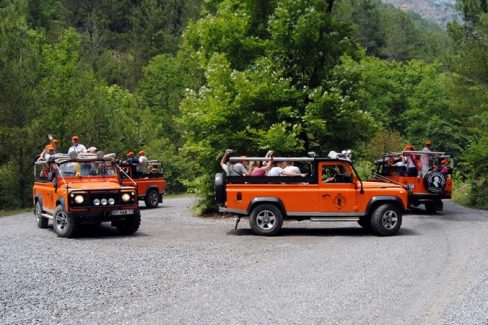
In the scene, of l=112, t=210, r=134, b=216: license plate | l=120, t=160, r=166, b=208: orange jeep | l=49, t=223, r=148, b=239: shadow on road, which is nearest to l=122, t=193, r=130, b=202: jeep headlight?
l=112, t=210, r=134, b=216: license plate

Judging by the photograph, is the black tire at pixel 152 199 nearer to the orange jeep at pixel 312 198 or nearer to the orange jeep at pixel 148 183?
the orange jeep at pixel 148 183

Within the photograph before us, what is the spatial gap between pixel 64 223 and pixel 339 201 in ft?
23.7

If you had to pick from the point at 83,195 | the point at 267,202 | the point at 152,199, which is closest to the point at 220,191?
the point at 267,202

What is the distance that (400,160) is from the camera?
23.7 m

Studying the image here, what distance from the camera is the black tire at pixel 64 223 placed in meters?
15.2

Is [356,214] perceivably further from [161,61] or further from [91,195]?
[161,61]

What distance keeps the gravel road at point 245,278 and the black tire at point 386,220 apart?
0.87ft

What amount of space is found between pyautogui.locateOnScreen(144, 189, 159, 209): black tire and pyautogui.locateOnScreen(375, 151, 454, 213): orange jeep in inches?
410

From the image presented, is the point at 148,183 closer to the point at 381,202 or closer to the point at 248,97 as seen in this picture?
the point at 248,97

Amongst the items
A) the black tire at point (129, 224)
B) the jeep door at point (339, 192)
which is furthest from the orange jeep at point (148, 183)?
the jeep door at point (339, 192)

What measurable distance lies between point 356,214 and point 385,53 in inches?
2903

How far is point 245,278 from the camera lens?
32.7 ft

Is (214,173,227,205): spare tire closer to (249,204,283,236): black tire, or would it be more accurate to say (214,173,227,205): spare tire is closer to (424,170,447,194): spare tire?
(249,204,283,236): black tire

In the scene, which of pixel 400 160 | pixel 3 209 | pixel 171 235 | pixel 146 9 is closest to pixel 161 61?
pixel 146 9
